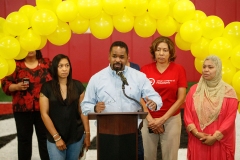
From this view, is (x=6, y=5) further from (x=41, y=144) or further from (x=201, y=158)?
(x=201, y=158)

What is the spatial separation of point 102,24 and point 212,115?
1324 mm

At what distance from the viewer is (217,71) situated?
2971 millimetres

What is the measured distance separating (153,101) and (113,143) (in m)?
0.43

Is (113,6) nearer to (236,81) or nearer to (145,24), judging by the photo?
(145,24)

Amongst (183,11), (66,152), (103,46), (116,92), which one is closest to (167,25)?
(183,11)

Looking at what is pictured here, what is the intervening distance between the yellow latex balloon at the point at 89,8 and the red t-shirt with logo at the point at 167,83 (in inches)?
30.1

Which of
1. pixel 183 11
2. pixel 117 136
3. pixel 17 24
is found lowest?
pixel 117 136

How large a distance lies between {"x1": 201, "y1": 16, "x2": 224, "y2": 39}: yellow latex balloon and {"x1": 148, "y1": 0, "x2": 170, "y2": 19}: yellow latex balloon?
1.25ft

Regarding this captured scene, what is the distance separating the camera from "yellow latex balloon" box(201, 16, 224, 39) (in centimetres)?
337

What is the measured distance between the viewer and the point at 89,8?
10.6ft

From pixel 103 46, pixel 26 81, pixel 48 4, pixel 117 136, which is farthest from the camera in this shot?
pixel 103 46

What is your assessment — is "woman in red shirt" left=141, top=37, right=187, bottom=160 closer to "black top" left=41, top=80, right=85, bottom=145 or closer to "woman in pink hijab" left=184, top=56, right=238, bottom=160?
"woman in pink hijab" left=184, top=56, right=238, bottom=160

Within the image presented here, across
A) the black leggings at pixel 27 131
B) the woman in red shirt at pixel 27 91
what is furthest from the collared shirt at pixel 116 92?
the black leggings at pixel 27 131

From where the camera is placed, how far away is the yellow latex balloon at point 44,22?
323cm
